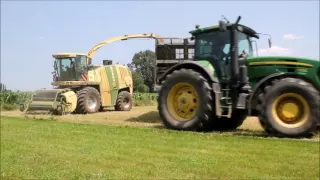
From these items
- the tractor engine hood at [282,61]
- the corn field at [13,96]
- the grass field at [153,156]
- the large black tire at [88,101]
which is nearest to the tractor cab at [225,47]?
the tractor engine hood at [282,61]

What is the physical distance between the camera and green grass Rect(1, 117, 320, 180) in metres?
5.11

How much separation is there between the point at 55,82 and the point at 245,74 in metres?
11.7

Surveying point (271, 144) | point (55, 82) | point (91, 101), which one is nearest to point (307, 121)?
point (271, 144)

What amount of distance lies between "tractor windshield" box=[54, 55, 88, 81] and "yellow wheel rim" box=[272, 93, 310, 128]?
39.8ft

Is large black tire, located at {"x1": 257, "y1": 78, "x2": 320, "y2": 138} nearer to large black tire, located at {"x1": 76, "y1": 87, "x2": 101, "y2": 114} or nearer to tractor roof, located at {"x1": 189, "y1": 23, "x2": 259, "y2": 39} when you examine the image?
tractor roof, located at {"x1": 189, "y1": 23, "x2": 259, "y2": 39}

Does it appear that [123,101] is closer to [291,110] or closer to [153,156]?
[291,110]

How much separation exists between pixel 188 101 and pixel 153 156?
12.2 ft

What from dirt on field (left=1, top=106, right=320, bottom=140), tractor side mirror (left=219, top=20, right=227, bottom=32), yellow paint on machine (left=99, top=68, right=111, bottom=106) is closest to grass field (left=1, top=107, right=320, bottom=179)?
dirt on field (left=1, top=106, right=320, bottom=140)

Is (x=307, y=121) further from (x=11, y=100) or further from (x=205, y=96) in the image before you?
(x=11, y=100)

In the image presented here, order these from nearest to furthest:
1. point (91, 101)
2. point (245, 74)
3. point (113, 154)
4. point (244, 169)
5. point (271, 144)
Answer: point (244, 169)
point (113, 154)
point (271, 144)
point (245, 74)
point (91, 101)

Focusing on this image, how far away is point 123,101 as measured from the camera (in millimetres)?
20562

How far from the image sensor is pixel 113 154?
642cm

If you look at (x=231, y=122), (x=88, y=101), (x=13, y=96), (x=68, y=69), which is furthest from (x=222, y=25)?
(x=13, y=96)

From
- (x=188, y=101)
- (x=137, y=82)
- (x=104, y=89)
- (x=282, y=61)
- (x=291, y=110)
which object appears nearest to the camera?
(x=291, y=110)
